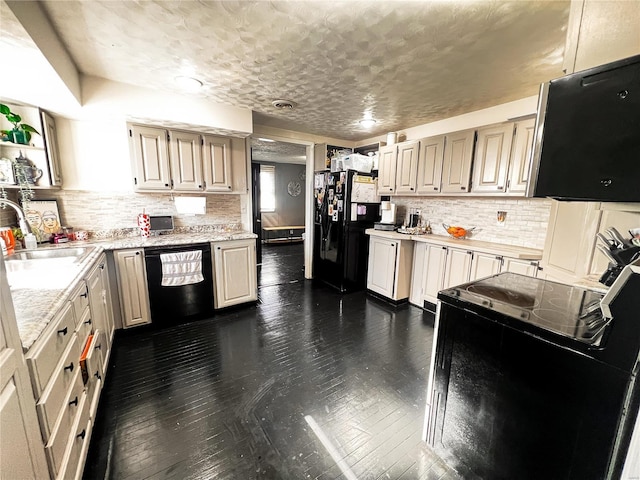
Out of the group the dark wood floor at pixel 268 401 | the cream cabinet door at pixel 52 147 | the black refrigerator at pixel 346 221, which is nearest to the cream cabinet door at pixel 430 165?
the black refrigerator at pixel 346 221

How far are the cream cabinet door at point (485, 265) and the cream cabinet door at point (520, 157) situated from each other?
26.8 inches

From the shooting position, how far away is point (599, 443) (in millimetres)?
903

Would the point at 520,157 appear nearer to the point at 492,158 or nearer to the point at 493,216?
the point at 492,158

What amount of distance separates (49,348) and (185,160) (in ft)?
7.65

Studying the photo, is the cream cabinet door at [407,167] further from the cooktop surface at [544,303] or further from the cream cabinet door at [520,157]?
the cooktop surface at [544,303]

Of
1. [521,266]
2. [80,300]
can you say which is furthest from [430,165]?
[80,300]

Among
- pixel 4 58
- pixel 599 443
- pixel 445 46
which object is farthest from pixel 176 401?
pixel 445 46

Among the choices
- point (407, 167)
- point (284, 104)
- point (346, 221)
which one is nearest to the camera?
point (284, 104)

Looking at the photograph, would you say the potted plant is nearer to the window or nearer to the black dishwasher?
the black dishwasher

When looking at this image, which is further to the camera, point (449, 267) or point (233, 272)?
point (233, 272)

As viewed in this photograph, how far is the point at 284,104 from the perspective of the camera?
278 cm

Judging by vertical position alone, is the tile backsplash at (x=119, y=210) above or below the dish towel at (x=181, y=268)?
above

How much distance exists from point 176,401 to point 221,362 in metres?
0.46

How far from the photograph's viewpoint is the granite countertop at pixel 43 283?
0.99 meters
